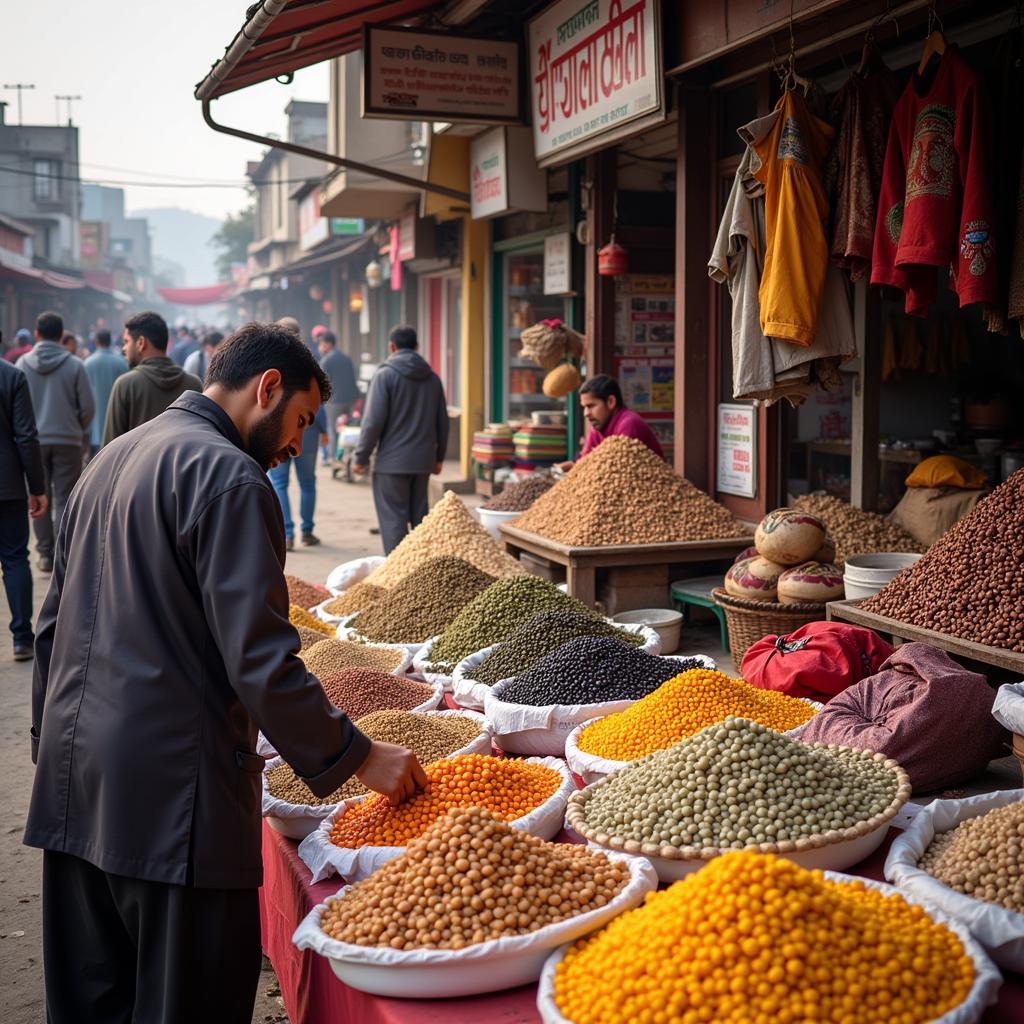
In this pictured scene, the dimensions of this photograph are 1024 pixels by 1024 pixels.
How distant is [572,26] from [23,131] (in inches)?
→ 2154

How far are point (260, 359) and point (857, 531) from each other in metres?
3.68

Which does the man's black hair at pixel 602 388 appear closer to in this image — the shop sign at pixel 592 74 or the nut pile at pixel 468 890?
the shop sign at pixel 592 74

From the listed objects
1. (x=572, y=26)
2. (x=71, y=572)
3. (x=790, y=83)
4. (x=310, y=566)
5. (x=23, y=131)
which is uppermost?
(x=23, y=131)

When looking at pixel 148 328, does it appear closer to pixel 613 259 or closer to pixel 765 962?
pixel 613 259

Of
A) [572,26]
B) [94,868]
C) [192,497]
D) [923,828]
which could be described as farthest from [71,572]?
[572,26]

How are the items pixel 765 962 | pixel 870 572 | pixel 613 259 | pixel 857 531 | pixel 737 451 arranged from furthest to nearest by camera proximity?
pixel 613 259
pixel 737 451
pixel 857 531
pixel 870 572
pixel 765 962

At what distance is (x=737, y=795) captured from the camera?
7.21ft

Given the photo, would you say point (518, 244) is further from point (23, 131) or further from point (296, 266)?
point (23, 131)

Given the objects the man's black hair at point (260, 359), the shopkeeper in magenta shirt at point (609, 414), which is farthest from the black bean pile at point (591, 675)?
the shopkeeper in magenta shirt at point (609, 414)

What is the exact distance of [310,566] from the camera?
8.95 meters

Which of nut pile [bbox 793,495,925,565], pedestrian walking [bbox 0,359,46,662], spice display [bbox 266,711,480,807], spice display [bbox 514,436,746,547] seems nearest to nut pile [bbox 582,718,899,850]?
spice display [bbox 266,711,480,807]

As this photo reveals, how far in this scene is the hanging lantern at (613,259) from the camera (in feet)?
23.9

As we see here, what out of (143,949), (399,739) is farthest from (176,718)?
(399,739)

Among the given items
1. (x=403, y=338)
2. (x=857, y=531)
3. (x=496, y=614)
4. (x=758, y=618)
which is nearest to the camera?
(x=496, y=614)
